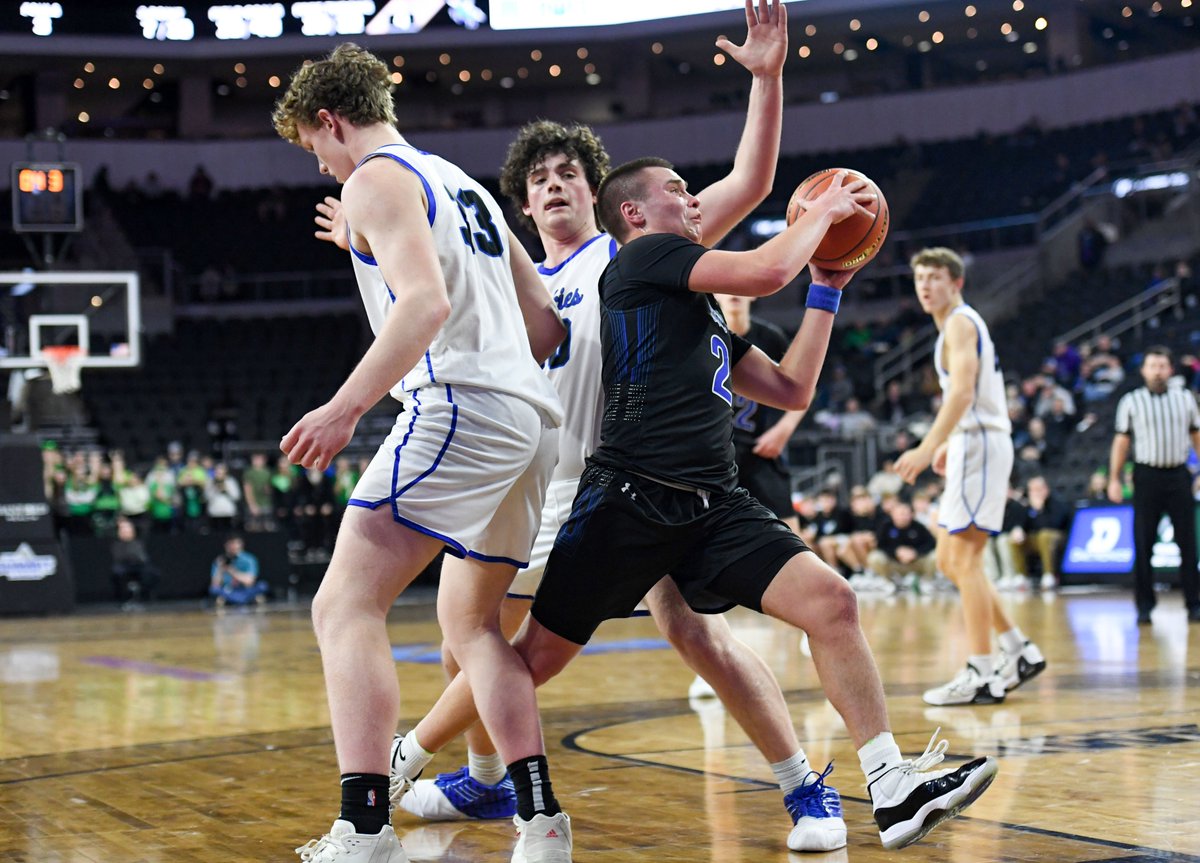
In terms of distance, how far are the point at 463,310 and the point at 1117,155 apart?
2584 centimetres

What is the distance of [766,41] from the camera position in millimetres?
4047

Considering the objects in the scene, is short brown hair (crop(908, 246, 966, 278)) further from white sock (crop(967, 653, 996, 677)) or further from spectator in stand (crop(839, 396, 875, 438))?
spectator in stand (crop(839, 396, 875, 438))

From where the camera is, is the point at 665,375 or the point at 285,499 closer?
the point at 665,375

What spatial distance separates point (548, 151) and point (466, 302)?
3.90ft

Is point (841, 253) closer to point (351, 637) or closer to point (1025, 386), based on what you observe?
point (351, 637)

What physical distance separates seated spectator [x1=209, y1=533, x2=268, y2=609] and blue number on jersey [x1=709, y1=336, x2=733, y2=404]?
13.6 metres

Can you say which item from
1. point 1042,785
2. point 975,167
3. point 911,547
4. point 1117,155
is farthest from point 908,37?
point 1042,785

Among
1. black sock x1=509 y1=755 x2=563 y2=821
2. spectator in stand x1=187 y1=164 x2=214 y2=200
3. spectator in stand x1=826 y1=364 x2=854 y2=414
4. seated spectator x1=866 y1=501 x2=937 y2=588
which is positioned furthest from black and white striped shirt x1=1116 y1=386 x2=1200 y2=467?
spectator in stand x1=187 y1=164 x2=214 y2=200

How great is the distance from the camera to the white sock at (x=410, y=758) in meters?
4.37

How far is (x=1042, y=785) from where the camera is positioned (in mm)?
4383

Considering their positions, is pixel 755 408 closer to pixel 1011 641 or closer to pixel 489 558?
pixel 1011 641

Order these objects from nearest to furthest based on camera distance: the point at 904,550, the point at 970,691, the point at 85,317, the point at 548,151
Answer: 1. the point at 548,151
2. the point at 970,691
3. the point at 904,550
4. the point at 85,317

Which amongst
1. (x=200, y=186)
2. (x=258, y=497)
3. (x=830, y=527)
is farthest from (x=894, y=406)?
(x=200, y=186)

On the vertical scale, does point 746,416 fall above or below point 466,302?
below
